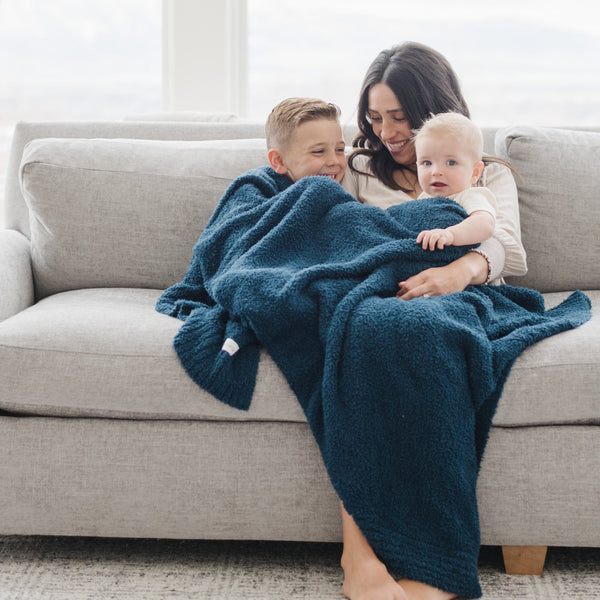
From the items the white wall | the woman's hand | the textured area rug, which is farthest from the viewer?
the white wall

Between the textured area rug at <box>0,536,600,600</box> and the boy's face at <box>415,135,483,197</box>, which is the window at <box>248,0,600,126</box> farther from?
the textured area rug at <box>0,536,600,600</box>

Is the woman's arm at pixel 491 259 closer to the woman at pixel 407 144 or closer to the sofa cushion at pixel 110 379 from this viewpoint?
the woman at pixel 407 144

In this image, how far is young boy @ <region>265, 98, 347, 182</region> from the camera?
5.95ft

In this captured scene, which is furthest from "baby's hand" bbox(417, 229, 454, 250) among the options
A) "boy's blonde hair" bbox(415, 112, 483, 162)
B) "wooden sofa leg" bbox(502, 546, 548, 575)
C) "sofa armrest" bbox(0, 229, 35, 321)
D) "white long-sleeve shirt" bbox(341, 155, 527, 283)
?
"sofa armrest" bbox(0, 229, 35, 321)

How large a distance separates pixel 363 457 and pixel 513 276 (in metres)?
0.82

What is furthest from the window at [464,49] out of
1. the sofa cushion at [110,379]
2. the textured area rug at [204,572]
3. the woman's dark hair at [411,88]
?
the textured area rug at [204,572]

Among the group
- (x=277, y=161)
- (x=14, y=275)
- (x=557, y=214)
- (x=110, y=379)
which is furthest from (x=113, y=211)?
(x=557, y=214)

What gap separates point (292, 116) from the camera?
1.83 metres

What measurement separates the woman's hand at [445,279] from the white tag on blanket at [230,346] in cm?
34

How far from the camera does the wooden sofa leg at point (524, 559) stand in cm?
144

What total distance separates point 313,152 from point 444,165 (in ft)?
1.05

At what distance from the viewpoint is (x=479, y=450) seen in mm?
1382

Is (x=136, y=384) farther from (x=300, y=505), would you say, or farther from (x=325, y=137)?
(x=325, y=137)

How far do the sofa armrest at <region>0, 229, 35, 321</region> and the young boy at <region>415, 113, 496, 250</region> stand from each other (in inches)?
38.6
